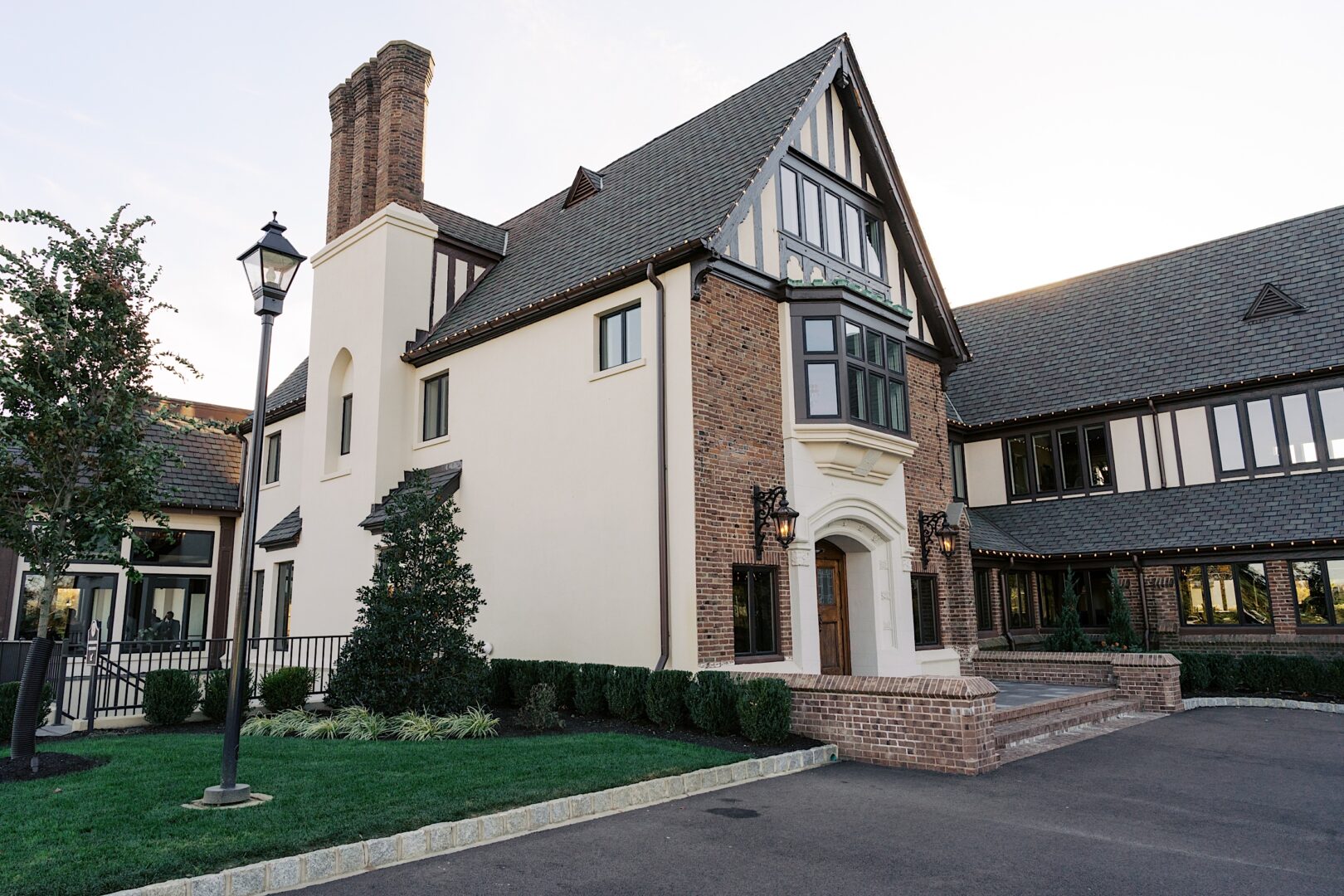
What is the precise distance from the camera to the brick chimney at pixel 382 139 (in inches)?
743

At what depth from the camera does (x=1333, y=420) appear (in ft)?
58.5

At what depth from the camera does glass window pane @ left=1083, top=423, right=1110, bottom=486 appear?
2097 cm

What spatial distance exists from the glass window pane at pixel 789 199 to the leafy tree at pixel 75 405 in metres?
9.38

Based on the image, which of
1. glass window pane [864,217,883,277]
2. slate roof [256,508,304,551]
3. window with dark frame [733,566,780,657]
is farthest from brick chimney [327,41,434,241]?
window with dark frame [733,566,780,657]

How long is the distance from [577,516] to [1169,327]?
16.3 metres

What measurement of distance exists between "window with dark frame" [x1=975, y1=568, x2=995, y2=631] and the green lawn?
12.2 m

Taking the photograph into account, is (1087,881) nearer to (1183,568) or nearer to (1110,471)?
(1183,568)

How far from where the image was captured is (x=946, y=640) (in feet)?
54.4

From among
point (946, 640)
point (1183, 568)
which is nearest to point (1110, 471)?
point (1183, 568)

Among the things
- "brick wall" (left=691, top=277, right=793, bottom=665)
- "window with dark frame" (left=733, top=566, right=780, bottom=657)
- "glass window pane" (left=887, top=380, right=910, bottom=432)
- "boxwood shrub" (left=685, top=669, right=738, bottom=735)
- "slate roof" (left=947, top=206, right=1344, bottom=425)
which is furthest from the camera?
"slate roof" (left=947, top=206, right=1344, bottom=425)

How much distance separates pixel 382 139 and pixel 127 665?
12.1 meters

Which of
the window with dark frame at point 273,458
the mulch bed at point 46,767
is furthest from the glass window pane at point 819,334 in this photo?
the window with dark frame at point 273,458

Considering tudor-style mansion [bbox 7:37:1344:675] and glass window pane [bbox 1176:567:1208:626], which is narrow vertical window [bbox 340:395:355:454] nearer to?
tudor-style mansion [bbox 7:37:1344:675]

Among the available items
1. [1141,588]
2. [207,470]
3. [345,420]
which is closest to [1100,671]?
[1141,588]
